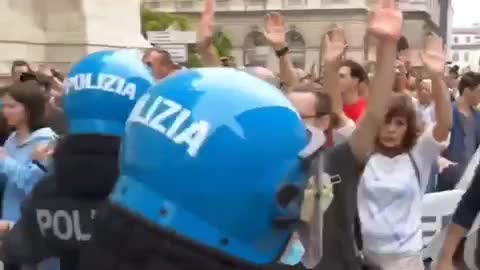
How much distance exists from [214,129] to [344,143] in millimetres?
2411

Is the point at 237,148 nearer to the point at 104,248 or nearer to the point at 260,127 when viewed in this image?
the point at 260,127

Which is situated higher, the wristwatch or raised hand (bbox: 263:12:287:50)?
raised hand (bbox: 263:12:287:50)

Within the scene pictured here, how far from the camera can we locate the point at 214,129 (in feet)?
6.56

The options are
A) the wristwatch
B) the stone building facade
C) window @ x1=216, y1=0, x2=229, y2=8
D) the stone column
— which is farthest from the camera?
window @ x1=216, y1=0, x2=229, y2=8

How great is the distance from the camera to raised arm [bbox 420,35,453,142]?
16.7 feet

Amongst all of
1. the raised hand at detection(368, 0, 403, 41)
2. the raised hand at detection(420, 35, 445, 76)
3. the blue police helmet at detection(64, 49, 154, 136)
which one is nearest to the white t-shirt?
the raised hand at detection(420, 35, 445, 76)

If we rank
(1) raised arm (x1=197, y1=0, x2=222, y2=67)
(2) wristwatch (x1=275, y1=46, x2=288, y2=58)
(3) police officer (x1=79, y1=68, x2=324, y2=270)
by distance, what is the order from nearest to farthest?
(3) police officer (x1=79, y1=68, x2=324, y2=270), (1) raised arm (x1=197, y1=0, x2=222, y2=67), (2) wristwatch (x1=275, y1=46, x2=288, y2=58)

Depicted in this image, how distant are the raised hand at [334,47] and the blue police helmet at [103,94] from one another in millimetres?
1698

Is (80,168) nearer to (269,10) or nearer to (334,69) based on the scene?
(334,69)

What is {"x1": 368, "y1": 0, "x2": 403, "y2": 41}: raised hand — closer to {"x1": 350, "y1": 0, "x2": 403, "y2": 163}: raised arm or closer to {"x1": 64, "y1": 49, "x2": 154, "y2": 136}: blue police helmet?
{"x1": 350, "y1": 0, "x2": 403, "y2": 163}: raised arm

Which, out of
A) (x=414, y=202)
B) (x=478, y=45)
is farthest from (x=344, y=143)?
(x=478, y=45)

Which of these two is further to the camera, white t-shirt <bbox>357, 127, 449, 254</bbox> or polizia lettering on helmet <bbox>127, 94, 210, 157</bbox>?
white t-shirt <bbox>357, 127, 449, 254</bbox>

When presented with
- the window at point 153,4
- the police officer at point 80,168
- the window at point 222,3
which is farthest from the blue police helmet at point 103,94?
the window at point 222,3

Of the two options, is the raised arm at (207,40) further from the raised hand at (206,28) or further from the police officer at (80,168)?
the police officer at (80,168)
